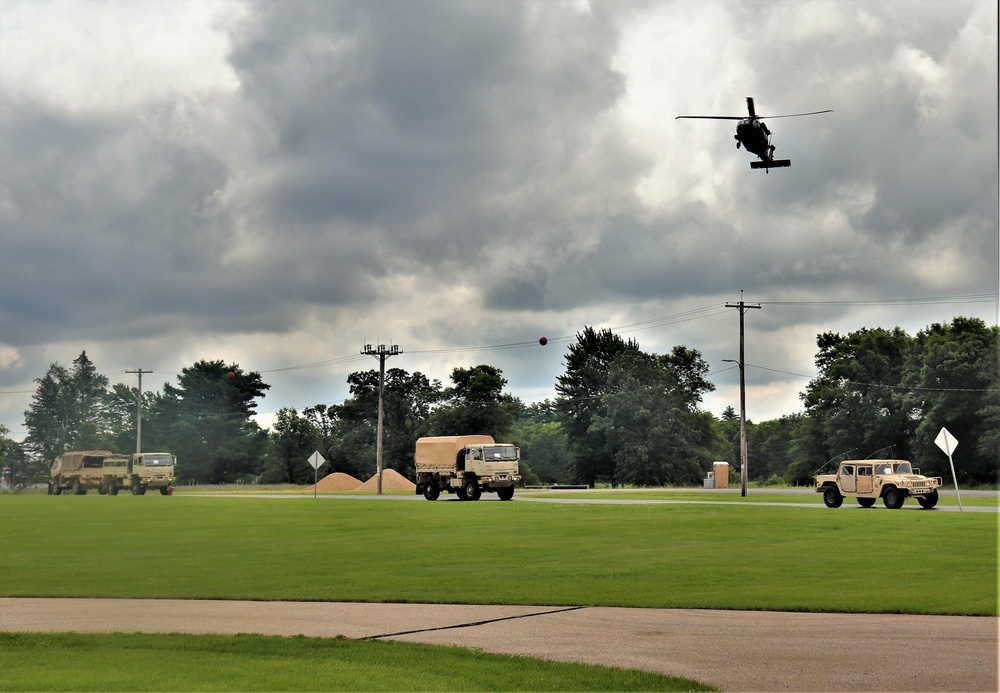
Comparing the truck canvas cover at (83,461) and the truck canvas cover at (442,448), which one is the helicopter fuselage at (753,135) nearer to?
the truck canvas cover at (442,448)

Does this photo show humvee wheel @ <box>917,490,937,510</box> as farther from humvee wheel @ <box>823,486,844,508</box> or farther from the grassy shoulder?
the grassy shoulder

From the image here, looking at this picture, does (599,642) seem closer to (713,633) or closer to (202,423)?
(713,633)

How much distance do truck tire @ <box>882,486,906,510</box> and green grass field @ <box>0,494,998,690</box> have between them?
380cm

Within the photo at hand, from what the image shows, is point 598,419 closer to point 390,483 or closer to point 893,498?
point 390,483

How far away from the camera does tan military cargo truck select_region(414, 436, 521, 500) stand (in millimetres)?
52812

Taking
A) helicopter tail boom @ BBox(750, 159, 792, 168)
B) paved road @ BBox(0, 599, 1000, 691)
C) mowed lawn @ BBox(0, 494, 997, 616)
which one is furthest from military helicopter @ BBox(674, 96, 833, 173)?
paved road @ BBox(0, 599, 1000, 691)

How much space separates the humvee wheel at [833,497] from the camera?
40322 mm

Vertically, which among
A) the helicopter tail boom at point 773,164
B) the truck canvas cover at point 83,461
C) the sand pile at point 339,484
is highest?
the helicopter tail boom at point 773,164

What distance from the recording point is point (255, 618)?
1336 centimetres

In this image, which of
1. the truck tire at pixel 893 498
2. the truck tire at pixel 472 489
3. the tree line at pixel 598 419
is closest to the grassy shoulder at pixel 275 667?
the truck tire at pixel 893 498

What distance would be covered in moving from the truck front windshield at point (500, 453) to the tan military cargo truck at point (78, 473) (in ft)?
121

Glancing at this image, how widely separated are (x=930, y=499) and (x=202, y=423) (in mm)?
111136

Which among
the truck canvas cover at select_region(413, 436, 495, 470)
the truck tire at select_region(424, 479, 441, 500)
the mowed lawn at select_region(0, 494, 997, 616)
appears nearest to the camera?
the mowed lawn at select_region(0, 494, 997, 616)

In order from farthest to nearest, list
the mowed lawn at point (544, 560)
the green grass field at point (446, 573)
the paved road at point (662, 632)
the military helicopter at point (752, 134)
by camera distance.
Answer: the military helicopter at point (752, 134) < the mowed lawn at point (544, 560) < the green grass field at point (446, 573) < the paved road at point (662, 632)
